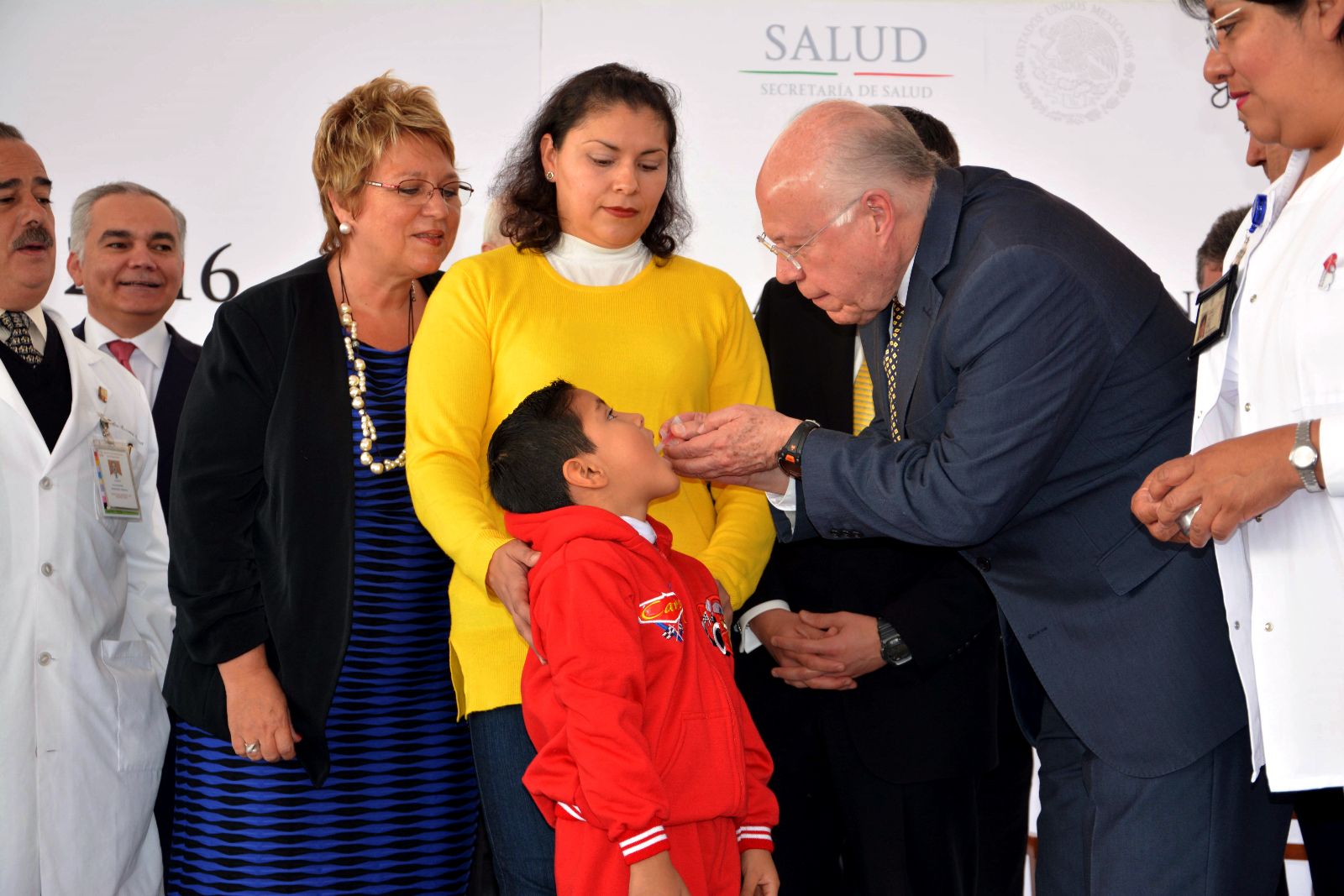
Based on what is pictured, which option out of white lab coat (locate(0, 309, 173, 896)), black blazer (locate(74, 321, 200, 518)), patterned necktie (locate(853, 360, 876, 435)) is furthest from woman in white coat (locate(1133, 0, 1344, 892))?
black blazer (locate(74, 321, 200, 518))

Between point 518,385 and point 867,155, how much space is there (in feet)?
2.28

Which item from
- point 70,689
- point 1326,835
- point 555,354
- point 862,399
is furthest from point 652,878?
point 70,689

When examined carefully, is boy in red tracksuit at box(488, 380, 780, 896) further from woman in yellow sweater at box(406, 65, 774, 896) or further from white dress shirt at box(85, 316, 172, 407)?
white dress shirt at box(85, 316, 172, 407)

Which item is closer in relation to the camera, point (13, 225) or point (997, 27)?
point (13, 225)

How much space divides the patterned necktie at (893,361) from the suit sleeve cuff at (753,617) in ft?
1.71

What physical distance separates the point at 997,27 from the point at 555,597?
10.6ft

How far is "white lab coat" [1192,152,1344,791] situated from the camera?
5.22 feet

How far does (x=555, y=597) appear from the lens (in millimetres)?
1860

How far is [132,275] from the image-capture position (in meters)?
3.92

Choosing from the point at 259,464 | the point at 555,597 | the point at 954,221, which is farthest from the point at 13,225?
the point at 954,221

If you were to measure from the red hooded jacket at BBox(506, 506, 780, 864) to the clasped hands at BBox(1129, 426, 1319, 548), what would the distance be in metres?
0.71

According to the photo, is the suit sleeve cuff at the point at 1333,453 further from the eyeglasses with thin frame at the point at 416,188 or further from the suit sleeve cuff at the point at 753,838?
the eyeglasses with thin frame at the point at 416,188

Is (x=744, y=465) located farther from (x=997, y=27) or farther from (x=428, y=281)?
(x=997, y=27)

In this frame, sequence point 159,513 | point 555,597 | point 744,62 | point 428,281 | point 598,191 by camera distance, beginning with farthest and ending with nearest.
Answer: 1. point 744,62
2. point 159,513
3. point 428,281
4. point 598,191
5. point 555,597
